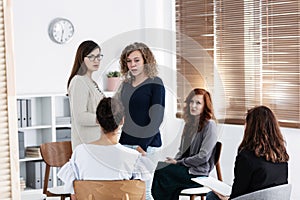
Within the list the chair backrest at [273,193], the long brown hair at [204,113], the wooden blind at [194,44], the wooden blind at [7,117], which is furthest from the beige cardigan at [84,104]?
the wooden blind at [194,44]

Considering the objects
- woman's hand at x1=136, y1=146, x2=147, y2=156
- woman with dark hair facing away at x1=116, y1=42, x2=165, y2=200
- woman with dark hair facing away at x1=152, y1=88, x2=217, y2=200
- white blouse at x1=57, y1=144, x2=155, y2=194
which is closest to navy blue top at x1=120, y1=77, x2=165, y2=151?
woman with dark hair facing away at x1=116, y1=42, x2=165, y2=200

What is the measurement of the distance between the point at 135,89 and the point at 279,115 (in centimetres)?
199

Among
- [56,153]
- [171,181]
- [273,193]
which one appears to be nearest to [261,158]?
[273,193]

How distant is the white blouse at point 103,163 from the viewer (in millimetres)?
3594

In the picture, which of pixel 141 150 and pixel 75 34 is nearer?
pixel 141 150

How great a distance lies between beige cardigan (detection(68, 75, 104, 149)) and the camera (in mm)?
4320

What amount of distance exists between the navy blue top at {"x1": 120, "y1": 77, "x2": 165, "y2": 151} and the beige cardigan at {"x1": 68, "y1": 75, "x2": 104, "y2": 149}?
0.41m

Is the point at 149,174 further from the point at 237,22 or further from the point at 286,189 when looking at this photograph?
the point at 237,22

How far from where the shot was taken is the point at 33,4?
6.05 metres

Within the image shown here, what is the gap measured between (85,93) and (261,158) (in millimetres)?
1371

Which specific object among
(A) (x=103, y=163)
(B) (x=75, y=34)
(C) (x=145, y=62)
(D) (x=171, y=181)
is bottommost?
(D) (x=171, y=181)

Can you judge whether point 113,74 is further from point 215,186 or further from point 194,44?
point 215,186

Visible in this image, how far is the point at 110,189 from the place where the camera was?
3.36 meters

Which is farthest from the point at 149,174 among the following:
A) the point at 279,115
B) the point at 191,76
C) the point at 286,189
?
the point at 191,76
